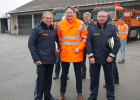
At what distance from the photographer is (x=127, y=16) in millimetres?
14617

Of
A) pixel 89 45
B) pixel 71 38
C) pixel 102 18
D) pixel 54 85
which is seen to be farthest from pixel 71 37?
pixel 54 85

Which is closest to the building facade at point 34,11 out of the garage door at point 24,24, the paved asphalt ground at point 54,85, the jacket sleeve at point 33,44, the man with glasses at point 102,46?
the garage door at point 24,24

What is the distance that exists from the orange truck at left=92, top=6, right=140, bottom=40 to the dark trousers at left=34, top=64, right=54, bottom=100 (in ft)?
34.9

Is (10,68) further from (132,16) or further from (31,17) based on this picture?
(31,17)

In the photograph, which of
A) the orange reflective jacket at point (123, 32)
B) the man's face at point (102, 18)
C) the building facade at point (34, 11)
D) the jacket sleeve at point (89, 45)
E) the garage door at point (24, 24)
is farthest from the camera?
the garage door at point (24, 24)

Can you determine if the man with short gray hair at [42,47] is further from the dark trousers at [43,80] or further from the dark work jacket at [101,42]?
the dark work jacket at [101,42]

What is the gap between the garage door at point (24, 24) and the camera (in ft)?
106

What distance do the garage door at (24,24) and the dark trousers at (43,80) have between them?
29.1 metres

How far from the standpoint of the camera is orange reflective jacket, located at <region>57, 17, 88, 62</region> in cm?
380

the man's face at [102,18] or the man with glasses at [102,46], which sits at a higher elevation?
the man's face at [102,18]

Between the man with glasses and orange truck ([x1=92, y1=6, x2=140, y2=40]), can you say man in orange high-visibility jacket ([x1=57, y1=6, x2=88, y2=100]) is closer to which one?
the man with glasses

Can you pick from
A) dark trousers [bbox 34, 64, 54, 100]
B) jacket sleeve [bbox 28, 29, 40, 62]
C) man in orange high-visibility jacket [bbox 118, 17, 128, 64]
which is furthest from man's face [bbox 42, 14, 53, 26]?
man in orange high-visibility jacket [bbox 118, 17, 128, 64]

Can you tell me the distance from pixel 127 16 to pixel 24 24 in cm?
2207

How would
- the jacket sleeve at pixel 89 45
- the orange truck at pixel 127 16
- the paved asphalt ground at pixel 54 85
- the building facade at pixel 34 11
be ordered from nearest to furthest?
the jacket sleeve at pixel 89 45
the paved asphalt ground at pixel 54 85
the orange truck at pixel 127 16
the building facade at pixel 34 11
